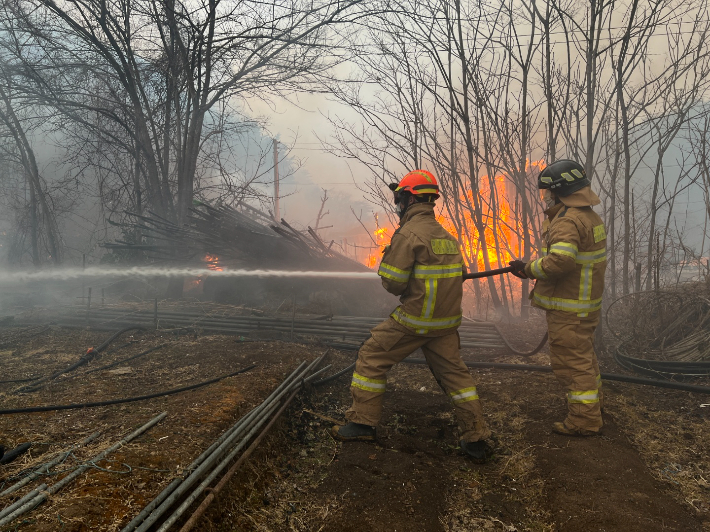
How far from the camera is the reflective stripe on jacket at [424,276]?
3182mm

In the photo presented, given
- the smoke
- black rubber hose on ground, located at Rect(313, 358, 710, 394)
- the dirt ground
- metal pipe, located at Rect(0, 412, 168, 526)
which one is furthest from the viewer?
the smoke

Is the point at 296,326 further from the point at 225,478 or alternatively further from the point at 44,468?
the point at 44,468

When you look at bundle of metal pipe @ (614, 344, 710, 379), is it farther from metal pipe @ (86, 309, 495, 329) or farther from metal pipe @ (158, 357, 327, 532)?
metal pipe @ (158, 357, 327, 532)

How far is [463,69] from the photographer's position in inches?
273

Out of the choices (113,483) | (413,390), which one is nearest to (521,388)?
(413,390)

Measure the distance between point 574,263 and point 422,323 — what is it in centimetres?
117

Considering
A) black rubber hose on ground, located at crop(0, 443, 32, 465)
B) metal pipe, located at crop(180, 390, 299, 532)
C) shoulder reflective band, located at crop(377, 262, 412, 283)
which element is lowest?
metal pipe, located at crop(180, 390, 299, 532)

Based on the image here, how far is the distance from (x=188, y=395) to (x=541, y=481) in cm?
277

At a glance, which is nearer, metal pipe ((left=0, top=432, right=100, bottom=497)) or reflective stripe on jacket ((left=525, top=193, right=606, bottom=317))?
metal pipe ((left=0, top=432, right=100, bottom=497))

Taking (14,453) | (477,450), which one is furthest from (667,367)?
(14,453)

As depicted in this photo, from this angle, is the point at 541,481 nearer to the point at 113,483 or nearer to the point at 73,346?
the point at 113,483

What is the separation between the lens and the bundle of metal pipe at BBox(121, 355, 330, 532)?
1.99m

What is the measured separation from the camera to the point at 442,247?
3.21 m

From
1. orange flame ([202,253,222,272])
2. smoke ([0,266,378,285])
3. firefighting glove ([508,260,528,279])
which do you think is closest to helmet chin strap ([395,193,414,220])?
firefighting glove ([508,260,528,279])
